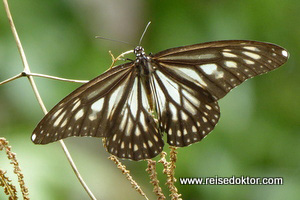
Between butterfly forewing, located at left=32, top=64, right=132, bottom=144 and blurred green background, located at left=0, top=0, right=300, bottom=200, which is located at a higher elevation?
blurred green background, located at left=0, top=0, right=300, bottom=200

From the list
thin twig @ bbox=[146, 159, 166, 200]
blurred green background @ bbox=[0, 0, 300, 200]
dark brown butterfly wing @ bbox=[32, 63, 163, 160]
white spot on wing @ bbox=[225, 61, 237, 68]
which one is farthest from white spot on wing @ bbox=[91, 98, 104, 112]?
blurred green background @ bbox=[0, 0, 300, 200]

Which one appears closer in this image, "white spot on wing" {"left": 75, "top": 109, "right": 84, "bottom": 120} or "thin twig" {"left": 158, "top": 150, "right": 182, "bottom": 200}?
"thin twig" {"left": 158, "top": 150, "right": 182, "bottom": 200}

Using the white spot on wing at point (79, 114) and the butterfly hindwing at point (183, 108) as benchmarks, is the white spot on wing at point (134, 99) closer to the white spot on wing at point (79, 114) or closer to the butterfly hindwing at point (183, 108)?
the butterfly hindwing at point (183, 108)

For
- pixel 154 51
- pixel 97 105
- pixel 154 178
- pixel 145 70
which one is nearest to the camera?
pixel 154 178

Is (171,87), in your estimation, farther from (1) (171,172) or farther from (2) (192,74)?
(1) (171,172)

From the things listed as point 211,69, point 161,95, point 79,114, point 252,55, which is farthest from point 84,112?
point 252,55

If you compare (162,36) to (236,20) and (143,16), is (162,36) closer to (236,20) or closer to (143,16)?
(143,16)

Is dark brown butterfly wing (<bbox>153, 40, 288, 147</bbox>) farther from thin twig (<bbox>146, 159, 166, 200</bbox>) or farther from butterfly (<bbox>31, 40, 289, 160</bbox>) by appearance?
thin twig (<bbox>146, 159, 166, 200</bbox>)
